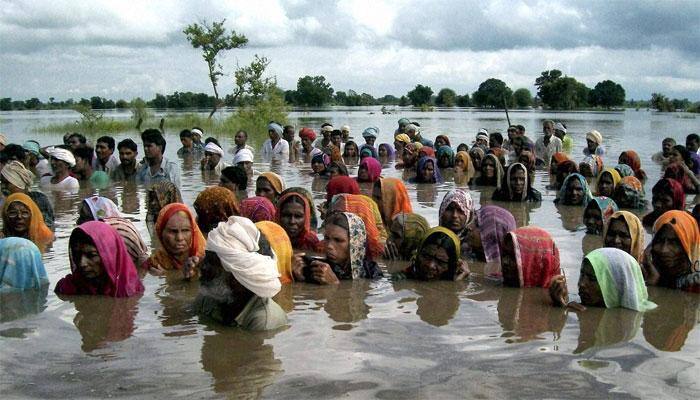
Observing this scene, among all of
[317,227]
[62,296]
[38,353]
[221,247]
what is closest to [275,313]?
[221,247]

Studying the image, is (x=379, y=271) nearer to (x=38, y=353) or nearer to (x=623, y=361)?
(x=623, y=361)

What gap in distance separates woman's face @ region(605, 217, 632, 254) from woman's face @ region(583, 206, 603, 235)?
7.62 ft

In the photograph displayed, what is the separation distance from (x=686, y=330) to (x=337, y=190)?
4567 mm

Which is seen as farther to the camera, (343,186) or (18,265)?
(343,186)

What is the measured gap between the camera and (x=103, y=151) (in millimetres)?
12805

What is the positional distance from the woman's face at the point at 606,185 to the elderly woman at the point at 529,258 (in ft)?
16.8

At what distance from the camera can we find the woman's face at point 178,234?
6.15 m

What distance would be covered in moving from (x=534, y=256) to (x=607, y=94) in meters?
86.9

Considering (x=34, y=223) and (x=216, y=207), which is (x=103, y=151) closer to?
(x=34, y=223)

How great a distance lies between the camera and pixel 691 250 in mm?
6066

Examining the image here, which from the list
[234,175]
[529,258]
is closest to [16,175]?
[234,175]

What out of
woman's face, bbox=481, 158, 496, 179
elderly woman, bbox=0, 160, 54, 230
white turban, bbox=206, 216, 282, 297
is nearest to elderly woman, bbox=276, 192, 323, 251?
white turban, bbox=206, 216, 282, 297

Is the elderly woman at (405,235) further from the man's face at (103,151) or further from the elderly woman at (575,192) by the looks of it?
the man's face at (103,151)

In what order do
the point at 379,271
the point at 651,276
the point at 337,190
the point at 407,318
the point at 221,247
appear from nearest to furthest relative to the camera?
the point at 221,247 → the point at 407,318 → the point at 651,276 → the point at 379,271 → the point at 337,190
